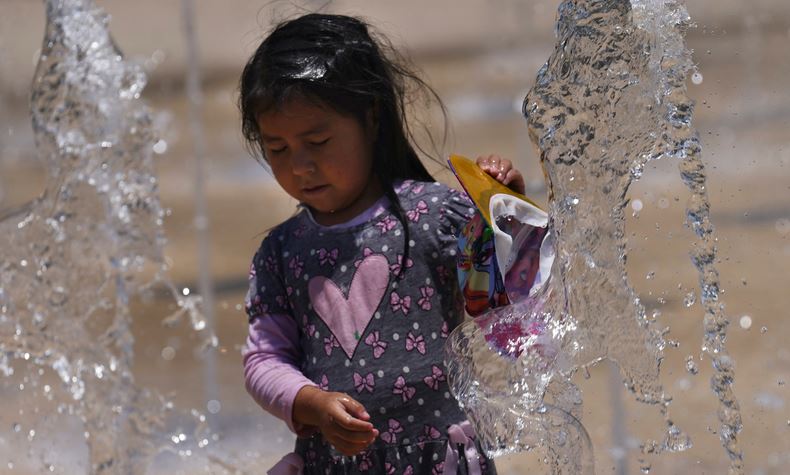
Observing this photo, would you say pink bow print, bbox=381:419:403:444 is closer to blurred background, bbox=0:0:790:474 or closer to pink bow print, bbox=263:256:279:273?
pink bow print, bbox=263:256:279:273

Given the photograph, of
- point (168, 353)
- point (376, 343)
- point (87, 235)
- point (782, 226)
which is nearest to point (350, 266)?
point (376, 343)

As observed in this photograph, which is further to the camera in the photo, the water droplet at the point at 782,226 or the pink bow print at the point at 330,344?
the water droplet at the point at 782,226

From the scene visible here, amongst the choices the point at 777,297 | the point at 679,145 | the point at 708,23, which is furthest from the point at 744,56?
the point at 679,145

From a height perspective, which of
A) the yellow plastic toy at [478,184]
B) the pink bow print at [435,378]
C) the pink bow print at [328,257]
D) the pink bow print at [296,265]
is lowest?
the pink bow print at [435,378]

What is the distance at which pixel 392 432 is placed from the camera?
6.56 feet

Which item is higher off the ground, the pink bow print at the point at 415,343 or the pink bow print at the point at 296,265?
the pink bow print at the point at 296,265

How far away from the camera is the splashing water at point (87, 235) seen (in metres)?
3.18

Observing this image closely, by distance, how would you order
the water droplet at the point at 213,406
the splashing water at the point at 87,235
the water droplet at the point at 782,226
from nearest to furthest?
the splashing water at the point at 87,235 → the water droplet at the point at 213,406 → the water droplet at the point at 782,226

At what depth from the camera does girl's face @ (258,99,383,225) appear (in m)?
2.05

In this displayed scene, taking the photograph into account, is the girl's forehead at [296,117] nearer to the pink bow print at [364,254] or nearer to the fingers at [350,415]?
the pink bow print at [364,254]

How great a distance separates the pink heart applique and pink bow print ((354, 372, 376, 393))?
0.12ft

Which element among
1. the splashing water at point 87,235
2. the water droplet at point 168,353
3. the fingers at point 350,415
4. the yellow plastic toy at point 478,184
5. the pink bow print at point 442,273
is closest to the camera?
the fingers at point 350,415

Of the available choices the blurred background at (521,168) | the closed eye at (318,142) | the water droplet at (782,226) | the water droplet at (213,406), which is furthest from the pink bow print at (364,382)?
the water droplet at (782,226)

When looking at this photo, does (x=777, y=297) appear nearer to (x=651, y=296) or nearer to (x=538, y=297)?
(x=651, y=296)
